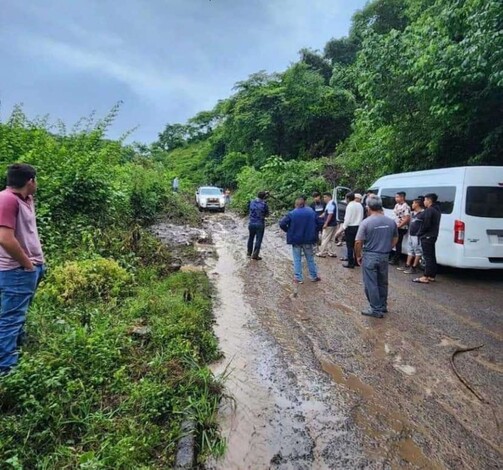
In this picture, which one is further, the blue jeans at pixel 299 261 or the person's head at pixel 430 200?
the blue jeans at pixel 299 261

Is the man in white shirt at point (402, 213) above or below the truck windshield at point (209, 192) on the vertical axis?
below

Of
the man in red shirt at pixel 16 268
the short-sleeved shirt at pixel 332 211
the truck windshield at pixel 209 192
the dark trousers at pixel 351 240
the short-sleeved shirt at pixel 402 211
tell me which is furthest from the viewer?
the truck windshield at pixel 209 192

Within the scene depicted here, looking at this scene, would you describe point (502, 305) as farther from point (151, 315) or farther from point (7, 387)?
point (7, 387)

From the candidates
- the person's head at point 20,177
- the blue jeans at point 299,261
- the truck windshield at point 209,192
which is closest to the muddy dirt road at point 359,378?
the blue jeans at point 299,261

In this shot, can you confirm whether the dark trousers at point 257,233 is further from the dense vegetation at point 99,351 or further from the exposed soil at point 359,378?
the exposed soil at point 359,378

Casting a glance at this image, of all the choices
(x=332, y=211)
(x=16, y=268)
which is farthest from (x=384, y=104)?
(x=16, y=268)

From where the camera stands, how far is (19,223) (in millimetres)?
3455

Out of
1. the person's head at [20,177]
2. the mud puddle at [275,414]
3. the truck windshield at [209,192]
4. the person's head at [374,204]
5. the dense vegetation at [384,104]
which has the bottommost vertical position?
the mud puddle at [275,414]

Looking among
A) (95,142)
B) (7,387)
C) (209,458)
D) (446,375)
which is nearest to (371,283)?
(446,375)

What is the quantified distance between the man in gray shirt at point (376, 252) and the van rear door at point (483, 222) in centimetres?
232

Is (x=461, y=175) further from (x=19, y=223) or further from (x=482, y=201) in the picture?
(x=19, y=223)

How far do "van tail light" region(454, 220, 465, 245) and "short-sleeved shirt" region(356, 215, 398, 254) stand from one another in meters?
2.30

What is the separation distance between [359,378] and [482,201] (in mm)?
5015

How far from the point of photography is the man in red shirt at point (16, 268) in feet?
11.1
